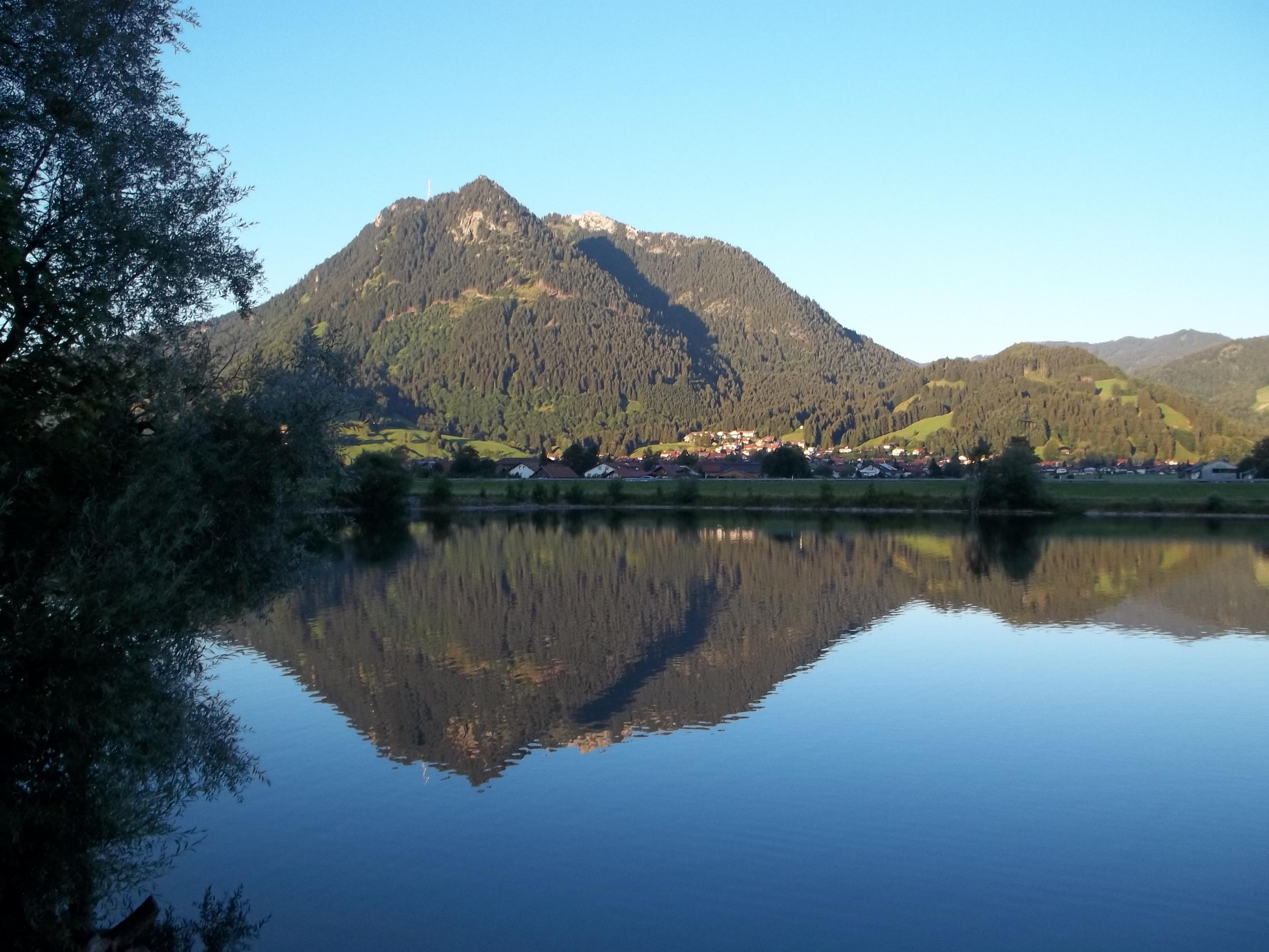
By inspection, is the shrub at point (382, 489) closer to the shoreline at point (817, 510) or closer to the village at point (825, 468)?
the shoreline at point (817, 510)

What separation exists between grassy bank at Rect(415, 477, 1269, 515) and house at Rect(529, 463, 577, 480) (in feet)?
94.3

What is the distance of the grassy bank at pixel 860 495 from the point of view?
90.6 m

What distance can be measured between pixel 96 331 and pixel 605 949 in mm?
8551

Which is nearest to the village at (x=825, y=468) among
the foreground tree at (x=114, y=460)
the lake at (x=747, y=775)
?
the lake at (x=747, y=775)

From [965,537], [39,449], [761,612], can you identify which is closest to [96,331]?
[39,449]

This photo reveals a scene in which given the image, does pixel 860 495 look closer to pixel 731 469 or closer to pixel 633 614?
pixel 731 469

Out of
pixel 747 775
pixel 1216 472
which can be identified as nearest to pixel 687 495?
pixel 747 775

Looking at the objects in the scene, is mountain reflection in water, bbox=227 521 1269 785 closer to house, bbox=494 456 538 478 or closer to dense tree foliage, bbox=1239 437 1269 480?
dense tree foliage, bbox=1239 437 1269 480

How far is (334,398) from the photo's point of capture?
13.0 metres

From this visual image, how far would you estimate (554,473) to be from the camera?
15050 cm

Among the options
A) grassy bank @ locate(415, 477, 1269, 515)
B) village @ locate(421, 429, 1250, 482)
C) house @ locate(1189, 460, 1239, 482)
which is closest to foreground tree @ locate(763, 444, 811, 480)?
village @ locate(421, 429, 1250, 482)

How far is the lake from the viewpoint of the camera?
12367mm

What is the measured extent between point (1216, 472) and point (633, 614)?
137 metres

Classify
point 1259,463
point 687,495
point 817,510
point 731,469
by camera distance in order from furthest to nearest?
point 731,469 → point 1259,463 → point 687,495 → point 817,510
